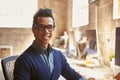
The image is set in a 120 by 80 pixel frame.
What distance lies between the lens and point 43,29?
1.73m

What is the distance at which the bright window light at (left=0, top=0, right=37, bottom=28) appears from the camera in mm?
3344

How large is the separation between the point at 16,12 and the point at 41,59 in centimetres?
184

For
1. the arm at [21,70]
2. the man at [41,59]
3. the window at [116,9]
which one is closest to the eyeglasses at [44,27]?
the man at [41,59]

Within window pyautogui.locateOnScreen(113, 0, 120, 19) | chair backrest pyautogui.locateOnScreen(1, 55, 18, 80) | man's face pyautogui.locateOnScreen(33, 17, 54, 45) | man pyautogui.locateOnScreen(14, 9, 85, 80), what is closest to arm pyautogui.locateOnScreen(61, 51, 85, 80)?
man pyautogui.locateOnScreen(14, 9, 85, 80)

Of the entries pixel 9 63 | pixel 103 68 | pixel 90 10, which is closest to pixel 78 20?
pixel 90 10

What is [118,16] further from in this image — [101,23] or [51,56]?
[51,56]

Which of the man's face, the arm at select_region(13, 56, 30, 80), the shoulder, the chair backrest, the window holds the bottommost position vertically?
the chair backrest

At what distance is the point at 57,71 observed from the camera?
1.76m

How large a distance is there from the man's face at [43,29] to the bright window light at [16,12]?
1712 mm

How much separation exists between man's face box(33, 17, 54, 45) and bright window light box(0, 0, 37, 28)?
1712 millimetres

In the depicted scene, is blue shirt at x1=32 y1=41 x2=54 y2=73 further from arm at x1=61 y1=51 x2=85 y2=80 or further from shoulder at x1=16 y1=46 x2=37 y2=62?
arm at x1=61 y1=51 x2=85 y2=80

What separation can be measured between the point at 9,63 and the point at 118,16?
111 centimetres

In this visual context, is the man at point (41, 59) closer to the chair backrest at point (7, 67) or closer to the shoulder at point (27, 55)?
the shoulder at point (27, 55)

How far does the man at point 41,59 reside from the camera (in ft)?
5.16
